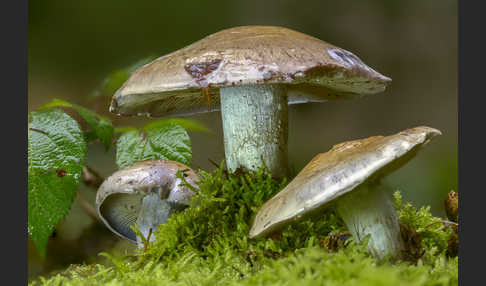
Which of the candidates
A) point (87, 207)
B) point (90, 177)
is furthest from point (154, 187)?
point (87, 207)

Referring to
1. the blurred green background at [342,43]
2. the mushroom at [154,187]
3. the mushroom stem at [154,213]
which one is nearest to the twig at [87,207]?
the blurred green background at [342,43]

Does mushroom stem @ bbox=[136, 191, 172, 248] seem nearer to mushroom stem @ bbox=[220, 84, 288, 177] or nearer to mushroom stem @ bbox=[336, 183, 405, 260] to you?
mushroom stem @ bbox=[220, 84, 288, 177]

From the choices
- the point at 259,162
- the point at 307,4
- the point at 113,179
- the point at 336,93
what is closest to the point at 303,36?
the point at 259,162

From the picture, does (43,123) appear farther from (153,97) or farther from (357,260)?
(357,260)

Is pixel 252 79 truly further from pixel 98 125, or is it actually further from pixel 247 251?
pixel 98 125

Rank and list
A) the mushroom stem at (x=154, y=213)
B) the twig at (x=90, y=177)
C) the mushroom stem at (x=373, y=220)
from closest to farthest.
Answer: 1. the mushroom stem at (x=373, y=220)
2. the mushroom stem at (x=154, y=213)
3. the twig at (x=90, y=177)

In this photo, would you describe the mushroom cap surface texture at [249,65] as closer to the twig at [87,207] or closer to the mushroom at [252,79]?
the mushroom at [252,79]
